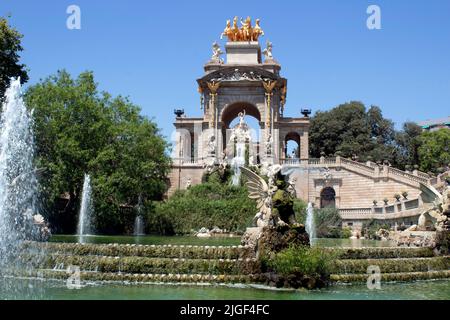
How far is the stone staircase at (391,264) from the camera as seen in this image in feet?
52.5

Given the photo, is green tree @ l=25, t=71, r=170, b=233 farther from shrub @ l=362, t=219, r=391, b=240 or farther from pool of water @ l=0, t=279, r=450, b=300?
pool of water @ l=0, t=279, r=450, b=300

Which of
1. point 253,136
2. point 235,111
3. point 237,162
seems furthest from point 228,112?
point 237,162

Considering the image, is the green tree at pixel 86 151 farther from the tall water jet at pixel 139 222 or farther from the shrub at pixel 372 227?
the shrub at pixel 372 227

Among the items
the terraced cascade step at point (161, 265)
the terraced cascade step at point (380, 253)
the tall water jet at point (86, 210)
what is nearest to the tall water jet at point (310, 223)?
the tall water jet at point (86, 210)

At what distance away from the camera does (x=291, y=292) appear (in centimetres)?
1364

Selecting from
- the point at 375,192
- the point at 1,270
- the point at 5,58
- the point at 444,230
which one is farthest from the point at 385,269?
the point at 375,192

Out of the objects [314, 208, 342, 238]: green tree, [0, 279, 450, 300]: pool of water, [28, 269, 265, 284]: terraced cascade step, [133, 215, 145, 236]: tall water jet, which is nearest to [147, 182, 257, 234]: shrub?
[133, 215, 145, 236]: tall water jet

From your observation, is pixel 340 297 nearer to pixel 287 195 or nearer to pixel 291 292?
pixel 291 292

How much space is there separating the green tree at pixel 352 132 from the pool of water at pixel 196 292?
A: 164 ft

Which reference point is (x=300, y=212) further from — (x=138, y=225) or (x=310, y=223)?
Result: (x=138, y=225)

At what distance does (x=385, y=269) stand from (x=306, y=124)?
123 ft

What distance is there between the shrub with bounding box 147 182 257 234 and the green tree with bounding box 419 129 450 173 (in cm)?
2899

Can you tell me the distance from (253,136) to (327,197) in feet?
29.5
